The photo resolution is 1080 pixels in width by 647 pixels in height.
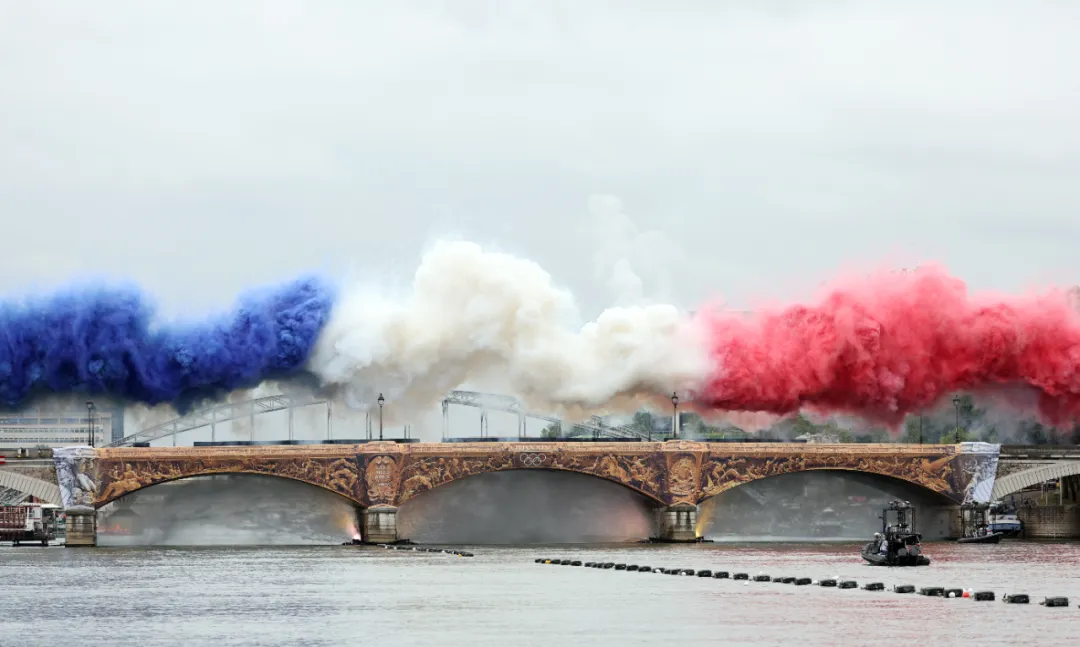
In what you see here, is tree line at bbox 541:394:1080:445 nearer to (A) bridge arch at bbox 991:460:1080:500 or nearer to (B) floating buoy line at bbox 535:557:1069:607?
(A) bridge arch at bbox 991:460:1080:500

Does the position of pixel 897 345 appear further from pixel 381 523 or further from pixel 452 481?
pixel 381 523

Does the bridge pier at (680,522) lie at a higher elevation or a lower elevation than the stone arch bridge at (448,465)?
lower

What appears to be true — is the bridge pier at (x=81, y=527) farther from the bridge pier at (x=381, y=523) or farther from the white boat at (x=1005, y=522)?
the white boat at (x=1005, y=522)

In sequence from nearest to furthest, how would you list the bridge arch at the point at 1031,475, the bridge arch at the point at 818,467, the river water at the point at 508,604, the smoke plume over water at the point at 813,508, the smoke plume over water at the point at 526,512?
the river water at the point at 508,604, the bridge arch at the point at 818,467, the bridge arch at the point at 1031,475, the smoke plume over water at the point at 526,512, the smoke plume over water at the point at 813,508

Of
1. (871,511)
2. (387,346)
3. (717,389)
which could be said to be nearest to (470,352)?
(387,346)

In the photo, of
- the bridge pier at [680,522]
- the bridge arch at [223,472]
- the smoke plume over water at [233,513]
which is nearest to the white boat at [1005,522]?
the bridge pier at [680,522]

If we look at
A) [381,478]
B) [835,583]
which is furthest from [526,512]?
[835,583]

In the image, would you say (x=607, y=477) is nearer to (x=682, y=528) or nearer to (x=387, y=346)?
(x=682, y=528)
